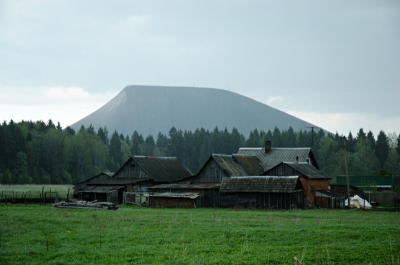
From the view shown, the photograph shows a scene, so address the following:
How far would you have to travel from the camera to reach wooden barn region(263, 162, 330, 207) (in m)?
58.9

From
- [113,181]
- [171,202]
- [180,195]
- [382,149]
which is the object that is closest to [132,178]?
[113,181]

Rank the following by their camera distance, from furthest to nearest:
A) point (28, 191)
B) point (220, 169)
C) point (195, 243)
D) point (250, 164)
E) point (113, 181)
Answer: point (28, 191) < point (250, 164) < point (113, 181) < point (220, 169) < point (195, 243)

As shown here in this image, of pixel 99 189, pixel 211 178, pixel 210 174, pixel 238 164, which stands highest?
Result: pixel 238 164

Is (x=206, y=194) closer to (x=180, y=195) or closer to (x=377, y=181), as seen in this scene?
(x=180, y=195)

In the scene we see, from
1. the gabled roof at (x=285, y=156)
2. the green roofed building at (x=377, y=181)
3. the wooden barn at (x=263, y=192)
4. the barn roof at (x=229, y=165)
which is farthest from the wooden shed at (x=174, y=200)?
the green roofed building at (x=377, y=181)

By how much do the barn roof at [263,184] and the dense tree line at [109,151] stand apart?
47.6m

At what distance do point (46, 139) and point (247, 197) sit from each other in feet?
269

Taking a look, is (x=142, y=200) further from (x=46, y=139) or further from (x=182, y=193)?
(x=46, y=139)

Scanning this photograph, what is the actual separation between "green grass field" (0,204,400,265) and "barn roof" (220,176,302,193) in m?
21.7

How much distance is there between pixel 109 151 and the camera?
148000 millimetres

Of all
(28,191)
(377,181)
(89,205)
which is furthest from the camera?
(377,181)

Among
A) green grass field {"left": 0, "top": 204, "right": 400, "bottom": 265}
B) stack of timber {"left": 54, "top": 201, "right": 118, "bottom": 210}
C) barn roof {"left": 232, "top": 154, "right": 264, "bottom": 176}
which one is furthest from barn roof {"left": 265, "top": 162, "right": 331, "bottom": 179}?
green grass field {"left": 0, "top": 204, "right": 400, "bottom": 265}

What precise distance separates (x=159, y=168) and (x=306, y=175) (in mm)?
20410

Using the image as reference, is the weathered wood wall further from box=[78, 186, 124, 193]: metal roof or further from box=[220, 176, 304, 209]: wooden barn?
box=[78, 186, 124, 193]: metal roof
